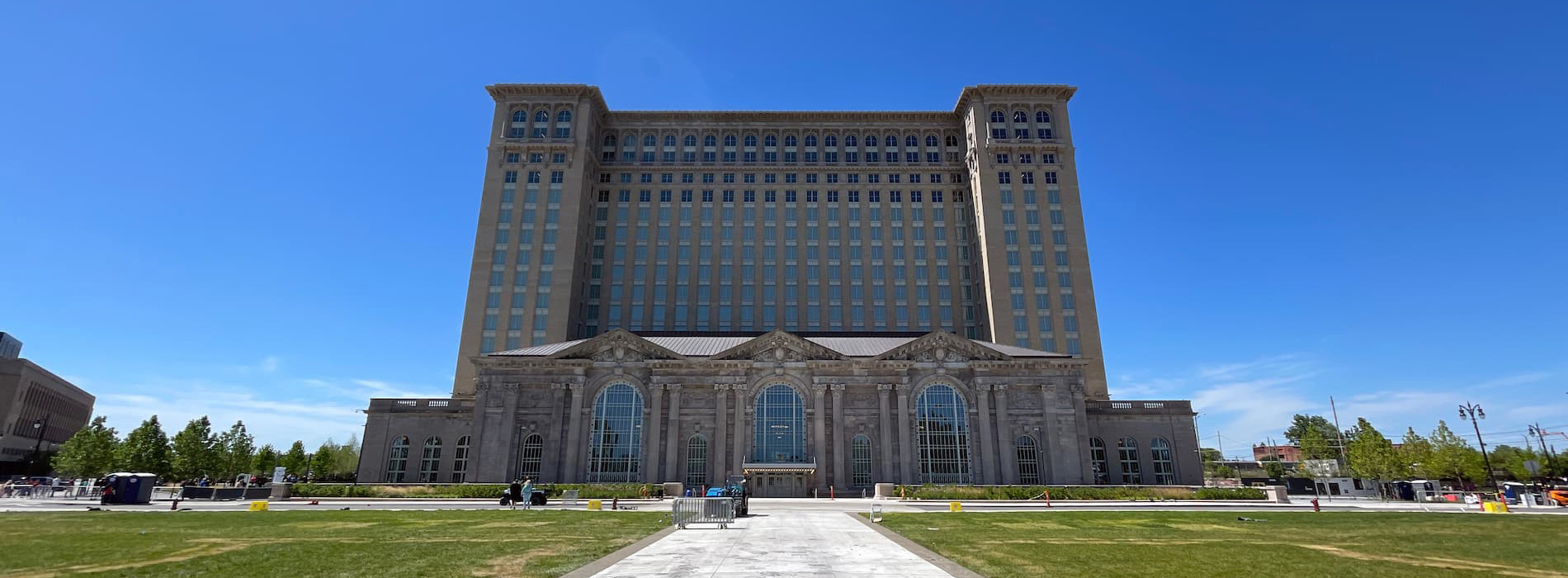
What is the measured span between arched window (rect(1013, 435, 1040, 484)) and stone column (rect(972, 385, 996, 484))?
2542 mm

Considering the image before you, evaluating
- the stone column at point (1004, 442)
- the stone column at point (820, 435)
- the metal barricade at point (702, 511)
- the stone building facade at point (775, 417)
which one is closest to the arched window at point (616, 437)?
the stone building facade at point (775, 417)

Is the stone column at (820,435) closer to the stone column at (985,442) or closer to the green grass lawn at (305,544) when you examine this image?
the stone column at (985,442)

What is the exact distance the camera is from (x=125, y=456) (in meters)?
65.9

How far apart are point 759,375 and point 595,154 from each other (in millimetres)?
52601

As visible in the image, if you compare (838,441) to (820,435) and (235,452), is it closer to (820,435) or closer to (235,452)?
(820,435)

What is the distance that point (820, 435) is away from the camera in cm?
6150

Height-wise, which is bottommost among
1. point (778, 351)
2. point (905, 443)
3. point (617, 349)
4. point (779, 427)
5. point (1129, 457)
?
point (1129, 457)

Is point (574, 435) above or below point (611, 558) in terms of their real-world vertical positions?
above

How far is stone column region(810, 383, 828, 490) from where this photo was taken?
60.4 m

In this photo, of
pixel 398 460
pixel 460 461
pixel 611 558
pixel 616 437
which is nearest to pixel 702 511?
pixel 611 558

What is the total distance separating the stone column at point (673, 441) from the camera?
6097 cm

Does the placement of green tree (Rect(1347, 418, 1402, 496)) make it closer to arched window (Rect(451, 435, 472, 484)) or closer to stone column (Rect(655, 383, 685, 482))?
stone column (Rect(655, 383, 685, 482))

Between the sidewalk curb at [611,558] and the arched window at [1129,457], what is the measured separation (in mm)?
60291

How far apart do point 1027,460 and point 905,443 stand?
38.1 feet
